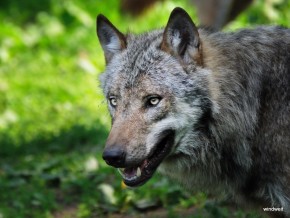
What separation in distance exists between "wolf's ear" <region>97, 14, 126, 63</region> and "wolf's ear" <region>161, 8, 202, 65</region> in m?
0.43

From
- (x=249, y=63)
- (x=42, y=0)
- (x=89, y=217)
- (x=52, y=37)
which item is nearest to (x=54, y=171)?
(x=89, y=217)

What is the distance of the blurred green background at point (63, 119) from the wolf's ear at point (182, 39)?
2.67ft

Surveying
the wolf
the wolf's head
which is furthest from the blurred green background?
the wolf's head

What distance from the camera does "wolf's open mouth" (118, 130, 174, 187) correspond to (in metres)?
4.23

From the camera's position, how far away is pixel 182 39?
438cm

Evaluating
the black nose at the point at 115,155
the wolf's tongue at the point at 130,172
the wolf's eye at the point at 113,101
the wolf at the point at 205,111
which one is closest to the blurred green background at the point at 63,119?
the wolf's eye at the point at 113,101

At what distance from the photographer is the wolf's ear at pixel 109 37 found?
15.5 feet

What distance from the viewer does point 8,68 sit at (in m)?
10.6

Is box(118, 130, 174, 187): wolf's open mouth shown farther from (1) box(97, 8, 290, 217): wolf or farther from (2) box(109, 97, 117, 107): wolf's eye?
(2) box(109, 97, 117, 107): wolf's eye

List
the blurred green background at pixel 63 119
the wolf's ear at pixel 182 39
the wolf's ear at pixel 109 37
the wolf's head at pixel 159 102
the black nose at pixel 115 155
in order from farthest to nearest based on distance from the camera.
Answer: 1. the blurred green background at pixel 63 119
2. the wolf's ear at pixel 109 37
3. the wolf's ear at pixel 182 39
4. the wolf's head at pixel 159 102
5. the black nose at pixel 115 155

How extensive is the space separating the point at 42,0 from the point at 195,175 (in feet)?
28.9

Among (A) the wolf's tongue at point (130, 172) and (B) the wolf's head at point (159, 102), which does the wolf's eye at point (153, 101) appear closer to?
(B) the wolf's head at point (159, 102)

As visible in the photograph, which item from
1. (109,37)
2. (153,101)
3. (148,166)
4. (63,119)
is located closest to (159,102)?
(153,101)

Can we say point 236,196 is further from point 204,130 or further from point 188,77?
point 188,77
